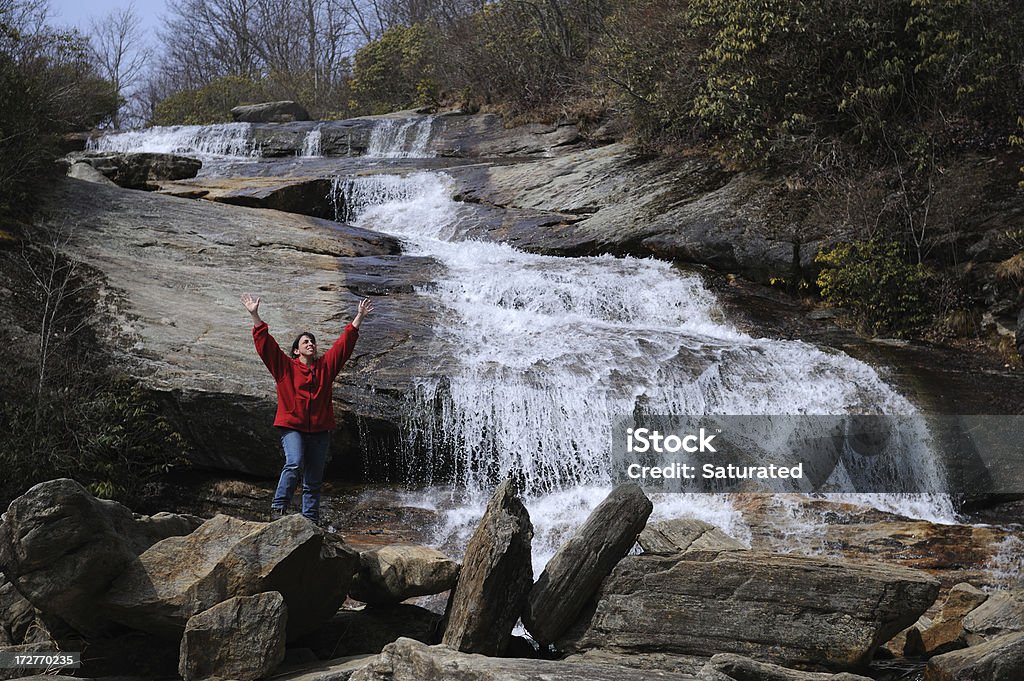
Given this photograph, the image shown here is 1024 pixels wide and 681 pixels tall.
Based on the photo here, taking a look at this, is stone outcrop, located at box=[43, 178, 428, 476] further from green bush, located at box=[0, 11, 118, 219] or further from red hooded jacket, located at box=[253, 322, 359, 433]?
red hooded jacket, located at box=[253, 322, 359, 433]

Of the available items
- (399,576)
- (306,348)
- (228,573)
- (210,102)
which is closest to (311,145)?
(210,102)

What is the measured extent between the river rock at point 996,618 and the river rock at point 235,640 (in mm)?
3916

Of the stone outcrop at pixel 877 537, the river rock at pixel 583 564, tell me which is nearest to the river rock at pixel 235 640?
the river rock at pixel 583 564

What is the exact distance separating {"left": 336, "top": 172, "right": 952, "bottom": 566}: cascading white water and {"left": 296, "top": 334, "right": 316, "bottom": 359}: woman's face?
2.44 meters

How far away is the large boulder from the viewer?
4691 millimetres

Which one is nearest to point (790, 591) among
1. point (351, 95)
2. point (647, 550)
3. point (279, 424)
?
point (647, 550)

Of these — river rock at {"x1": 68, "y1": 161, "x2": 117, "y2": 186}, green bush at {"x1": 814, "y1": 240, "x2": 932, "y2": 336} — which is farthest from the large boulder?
river rock at {"x1": 68, "y1": 161, "x2": 117, "y2": 186}

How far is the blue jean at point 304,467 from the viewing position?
627 centimetres

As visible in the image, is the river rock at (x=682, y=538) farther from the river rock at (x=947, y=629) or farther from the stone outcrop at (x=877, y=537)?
the stone outcrop at (x=877, y=537)

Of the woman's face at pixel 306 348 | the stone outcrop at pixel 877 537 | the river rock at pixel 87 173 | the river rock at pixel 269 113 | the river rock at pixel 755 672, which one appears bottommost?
the stone outcrop at pixel 877 537

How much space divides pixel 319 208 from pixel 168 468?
8081mm

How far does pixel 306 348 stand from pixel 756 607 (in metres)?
3.60

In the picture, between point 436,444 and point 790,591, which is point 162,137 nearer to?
point 436,444

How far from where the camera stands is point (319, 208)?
15.9m
